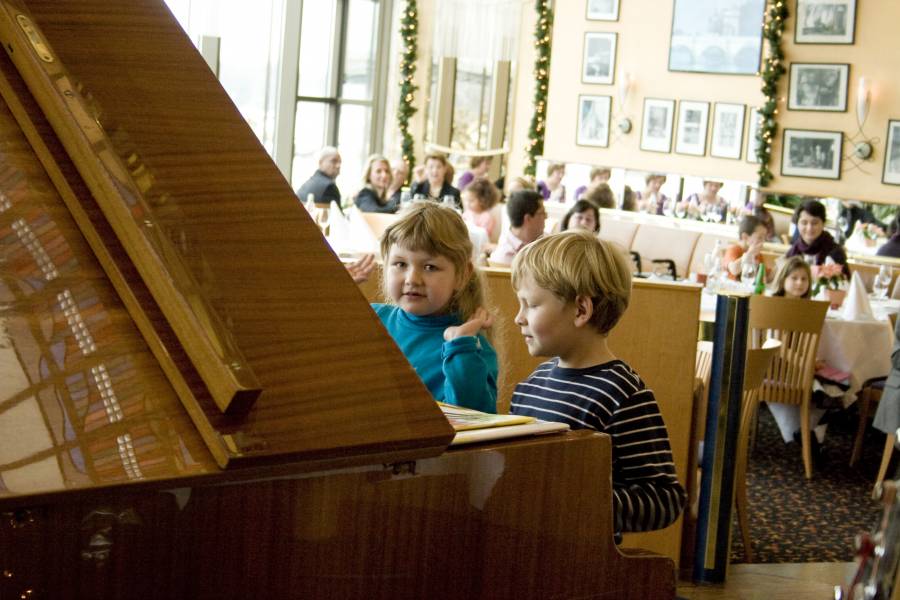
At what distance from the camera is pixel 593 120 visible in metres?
13.4

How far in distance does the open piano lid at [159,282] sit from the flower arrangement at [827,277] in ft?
20.6

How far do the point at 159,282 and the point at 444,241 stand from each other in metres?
1.25

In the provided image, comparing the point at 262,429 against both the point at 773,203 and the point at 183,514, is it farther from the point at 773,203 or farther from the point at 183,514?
the point at 773,203

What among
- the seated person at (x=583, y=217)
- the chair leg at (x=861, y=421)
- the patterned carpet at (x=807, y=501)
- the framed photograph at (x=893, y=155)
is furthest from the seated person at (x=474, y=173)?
the chair leg at (x=861, y=421)

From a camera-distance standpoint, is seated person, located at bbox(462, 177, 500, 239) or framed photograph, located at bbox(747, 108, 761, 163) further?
framed photograph, located at bbox(747, 108, 761, 163)

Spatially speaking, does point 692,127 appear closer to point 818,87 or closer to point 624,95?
point 624,95

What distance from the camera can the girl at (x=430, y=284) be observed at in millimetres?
2408

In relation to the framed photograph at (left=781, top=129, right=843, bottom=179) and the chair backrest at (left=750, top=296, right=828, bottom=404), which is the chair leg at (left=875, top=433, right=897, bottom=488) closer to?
the chair backrest at (left=750, top=296, right=828, bottom=404)

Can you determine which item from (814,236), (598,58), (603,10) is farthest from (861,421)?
(603,10)

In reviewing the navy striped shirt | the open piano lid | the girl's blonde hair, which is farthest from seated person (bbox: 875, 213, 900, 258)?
the open piano lid

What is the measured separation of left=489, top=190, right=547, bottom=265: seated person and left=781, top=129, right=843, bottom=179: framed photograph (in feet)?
18.5

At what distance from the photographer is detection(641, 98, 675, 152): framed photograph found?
41.7 feet

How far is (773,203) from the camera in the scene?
1187 cm

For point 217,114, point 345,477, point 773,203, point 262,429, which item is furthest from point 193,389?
point 773,203
